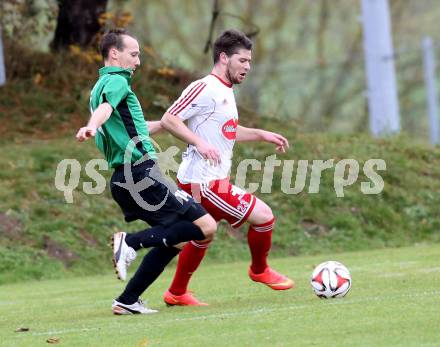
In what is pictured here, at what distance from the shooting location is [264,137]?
10109 mm

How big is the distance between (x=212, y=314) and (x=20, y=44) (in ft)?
44.9

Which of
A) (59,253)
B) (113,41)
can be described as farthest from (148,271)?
(59,253)

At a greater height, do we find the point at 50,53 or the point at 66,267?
the point at 50,53

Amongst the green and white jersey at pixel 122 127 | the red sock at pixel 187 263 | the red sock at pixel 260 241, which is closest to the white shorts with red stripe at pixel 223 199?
the red sock at pixel 260 241

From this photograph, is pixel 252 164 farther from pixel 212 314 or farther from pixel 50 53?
pixel 212 314

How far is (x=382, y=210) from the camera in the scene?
17.8 m

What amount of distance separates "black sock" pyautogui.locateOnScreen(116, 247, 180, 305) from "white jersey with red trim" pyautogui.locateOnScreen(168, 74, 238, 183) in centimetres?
73

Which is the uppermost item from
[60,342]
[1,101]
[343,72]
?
[343,72]

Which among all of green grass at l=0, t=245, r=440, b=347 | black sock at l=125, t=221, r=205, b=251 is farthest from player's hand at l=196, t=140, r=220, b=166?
green grass at l=0, t=245, r=440, b=347

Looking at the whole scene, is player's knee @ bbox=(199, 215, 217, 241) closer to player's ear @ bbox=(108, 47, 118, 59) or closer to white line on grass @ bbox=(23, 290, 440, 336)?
white line on grass @ bbox=(23, 290, 440, 336)

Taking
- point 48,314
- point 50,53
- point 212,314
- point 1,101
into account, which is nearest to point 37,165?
point 1,101

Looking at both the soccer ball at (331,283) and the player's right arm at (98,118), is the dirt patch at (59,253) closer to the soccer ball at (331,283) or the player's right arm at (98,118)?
the soccer ball at (331,283)

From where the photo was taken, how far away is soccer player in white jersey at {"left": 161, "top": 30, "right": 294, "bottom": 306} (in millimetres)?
9656

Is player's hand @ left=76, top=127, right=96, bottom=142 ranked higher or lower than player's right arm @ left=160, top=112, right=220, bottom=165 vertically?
lower
